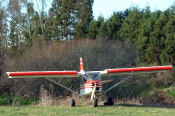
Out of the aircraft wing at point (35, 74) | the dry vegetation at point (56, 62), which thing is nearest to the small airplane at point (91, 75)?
→ the aircraft wing at point (35, 74)

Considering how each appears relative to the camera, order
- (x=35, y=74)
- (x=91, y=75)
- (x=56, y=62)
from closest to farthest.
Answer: (x=35, y=74) < (x=91, y=75) < (x=56, y=62)

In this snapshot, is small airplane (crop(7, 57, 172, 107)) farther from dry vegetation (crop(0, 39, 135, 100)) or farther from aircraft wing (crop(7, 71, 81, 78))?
dry vegetation (crop(0, 39, 135, 100))

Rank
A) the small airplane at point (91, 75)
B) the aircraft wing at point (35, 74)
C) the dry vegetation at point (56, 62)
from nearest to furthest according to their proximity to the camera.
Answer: the aircraft wing at point (35, 74) < the small airplane at point (91, 75) < the dry vegetation at point (56, 62)

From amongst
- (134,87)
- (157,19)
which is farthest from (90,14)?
(134,87)

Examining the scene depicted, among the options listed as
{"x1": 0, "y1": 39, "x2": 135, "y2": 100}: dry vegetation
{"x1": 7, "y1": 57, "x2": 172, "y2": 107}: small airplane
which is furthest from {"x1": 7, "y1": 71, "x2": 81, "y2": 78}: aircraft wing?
{"x1": 0, "y1": 39, "x2": 135, "y2": 100}: dry vegetation

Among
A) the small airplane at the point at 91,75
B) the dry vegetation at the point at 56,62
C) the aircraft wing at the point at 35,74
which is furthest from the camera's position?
the dry vegetation at the point at 56,62

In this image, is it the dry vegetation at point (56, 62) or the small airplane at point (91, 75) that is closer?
the small airplane at point (91, 75)

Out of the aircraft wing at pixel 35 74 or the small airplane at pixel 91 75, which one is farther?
the small airplane at pixel 91 75

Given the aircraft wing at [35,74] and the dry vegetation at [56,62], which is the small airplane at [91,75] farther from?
the dry vegetation at [56,62]

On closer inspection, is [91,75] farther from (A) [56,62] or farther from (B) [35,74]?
(A) [56,62]

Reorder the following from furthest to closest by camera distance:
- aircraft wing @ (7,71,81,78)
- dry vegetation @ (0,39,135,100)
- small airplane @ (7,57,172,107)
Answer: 1. dry vegetation @ (0,39,135,100)
2. small airplane @ (7,57,172,107)
3. aircraft wing @ (7,71,81,78)

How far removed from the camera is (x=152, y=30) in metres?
29.4

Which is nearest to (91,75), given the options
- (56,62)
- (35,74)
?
(35,74)

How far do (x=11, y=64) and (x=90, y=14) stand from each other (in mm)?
13180
